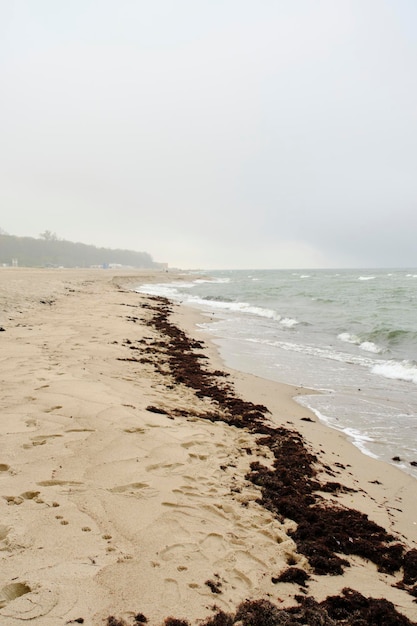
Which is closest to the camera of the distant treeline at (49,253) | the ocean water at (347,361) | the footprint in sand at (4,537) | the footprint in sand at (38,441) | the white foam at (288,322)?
the footprint in sand at (4,537)

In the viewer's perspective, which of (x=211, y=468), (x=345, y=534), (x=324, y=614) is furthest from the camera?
(x=211, y=468)

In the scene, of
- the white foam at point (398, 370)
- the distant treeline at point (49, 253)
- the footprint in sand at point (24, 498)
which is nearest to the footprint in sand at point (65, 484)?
the footprint in sand at point (24, 498)

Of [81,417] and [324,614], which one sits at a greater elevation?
[81,417]

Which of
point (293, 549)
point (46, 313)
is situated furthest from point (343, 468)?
point (46, 313)

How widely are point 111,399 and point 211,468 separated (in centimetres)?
193

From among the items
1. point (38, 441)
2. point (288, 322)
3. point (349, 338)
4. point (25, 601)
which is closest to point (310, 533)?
point (25, 601)

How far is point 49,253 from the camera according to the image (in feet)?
404

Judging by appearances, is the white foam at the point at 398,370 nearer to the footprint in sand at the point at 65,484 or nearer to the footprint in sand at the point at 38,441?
the footprint in sand at the point at 38,441

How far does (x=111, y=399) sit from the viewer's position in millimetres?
5211

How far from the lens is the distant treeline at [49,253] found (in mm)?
109562

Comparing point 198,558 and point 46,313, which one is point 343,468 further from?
point 46,313

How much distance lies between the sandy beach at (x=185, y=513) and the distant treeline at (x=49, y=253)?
96088 millimetres

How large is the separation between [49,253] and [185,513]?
132 meters

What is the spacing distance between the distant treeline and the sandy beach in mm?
96088
